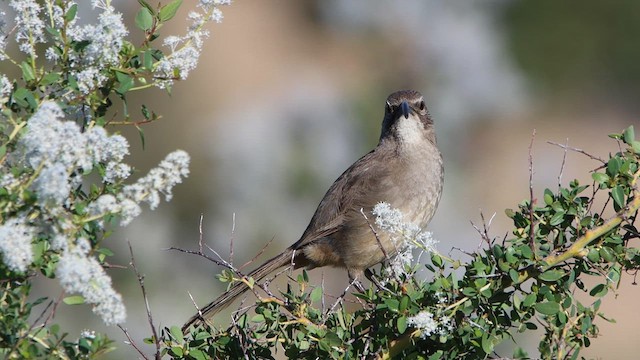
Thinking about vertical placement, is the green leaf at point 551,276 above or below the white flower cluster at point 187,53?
below

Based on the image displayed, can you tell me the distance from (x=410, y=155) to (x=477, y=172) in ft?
14.3

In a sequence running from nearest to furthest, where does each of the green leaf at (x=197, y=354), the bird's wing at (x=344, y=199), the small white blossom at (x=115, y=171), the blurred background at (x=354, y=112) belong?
the small white blossom at (x=115, y=171) → the green leaf at (x=197, y=354) → the bird's wing at (x=344, y=199) → the blurred background at (x=354, y=112)

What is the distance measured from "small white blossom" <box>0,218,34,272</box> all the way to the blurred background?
79.6 inches

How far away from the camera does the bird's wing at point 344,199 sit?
5301 millimetres

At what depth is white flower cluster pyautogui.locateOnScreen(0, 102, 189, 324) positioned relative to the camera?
5.59 feet

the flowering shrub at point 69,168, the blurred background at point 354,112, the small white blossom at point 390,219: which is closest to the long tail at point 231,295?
the blurred background at point 354,112

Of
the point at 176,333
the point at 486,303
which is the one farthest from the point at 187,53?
the point at 486,303

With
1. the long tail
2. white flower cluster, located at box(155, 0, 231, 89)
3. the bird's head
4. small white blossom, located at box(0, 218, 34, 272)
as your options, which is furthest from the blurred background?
small white blossom, located at box(0, 218, 34, 272)

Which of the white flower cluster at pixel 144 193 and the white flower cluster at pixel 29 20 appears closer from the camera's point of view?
the white flower cluster at pixel 144 193

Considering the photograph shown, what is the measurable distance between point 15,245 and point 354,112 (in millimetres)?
5427

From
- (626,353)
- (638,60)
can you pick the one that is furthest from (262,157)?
(638,60)

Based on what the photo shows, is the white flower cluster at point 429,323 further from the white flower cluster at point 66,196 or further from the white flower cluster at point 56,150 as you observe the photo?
the white flower cluster at point 56,150

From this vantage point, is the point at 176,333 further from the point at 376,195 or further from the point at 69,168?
the point at 376,195

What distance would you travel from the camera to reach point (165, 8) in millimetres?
2393
